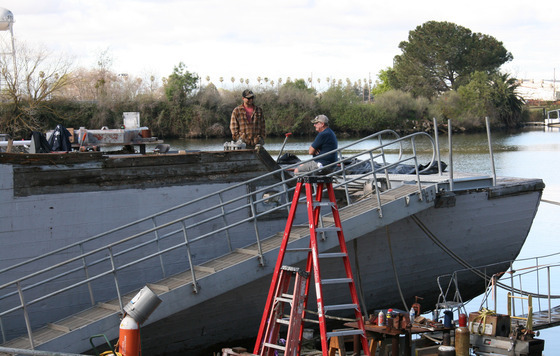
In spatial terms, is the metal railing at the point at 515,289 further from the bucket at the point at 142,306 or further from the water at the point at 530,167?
the bucket at the point at 142,306

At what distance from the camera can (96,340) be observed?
9.42 meters

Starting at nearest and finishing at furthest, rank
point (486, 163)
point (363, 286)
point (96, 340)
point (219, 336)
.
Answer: point (96, 340) → point (219, 336) → point (363, 286) → point (486, 163)

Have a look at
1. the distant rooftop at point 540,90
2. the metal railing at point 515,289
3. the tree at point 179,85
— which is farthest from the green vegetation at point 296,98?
the distant rooftop at point 540,90

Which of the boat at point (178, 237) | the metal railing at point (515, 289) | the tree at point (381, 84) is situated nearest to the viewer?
the boat at point (178, 237)

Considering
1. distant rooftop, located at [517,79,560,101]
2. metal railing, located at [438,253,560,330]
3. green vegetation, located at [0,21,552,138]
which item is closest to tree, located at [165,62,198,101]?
green vegetation, located at [0,21,552,138]

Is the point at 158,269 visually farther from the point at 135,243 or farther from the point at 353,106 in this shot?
the point at 353,106

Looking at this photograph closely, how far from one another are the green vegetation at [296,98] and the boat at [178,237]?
11525 mm

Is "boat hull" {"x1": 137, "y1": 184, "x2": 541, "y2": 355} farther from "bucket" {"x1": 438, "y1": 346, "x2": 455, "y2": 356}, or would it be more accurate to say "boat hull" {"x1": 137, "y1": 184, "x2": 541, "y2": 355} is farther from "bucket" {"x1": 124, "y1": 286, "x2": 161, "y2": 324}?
"bucket" {"x1": 124, "y1": 286, "x2": 161, "y2": 324}

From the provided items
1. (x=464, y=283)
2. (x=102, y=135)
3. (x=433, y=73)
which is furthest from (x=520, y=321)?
(x=433, y=73)

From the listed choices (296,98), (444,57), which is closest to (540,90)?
(444,57)

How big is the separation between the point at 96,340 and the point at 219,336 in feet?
7.93

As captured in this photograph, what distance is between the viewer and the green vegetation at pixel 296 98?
35.6 metres

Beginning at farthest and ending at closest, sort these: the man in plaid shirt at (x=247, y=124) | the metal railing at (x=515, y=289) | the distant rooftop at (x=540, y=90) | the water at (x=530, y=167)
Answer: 1. the distant rooftop at (x=540, y=90)
2. the water at (x=530, y=167)
3. the man in plaid shirt at (x=247, y=124)
4. the metal railing at (x=515, y=289)

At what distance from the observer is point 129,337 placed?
812cm
